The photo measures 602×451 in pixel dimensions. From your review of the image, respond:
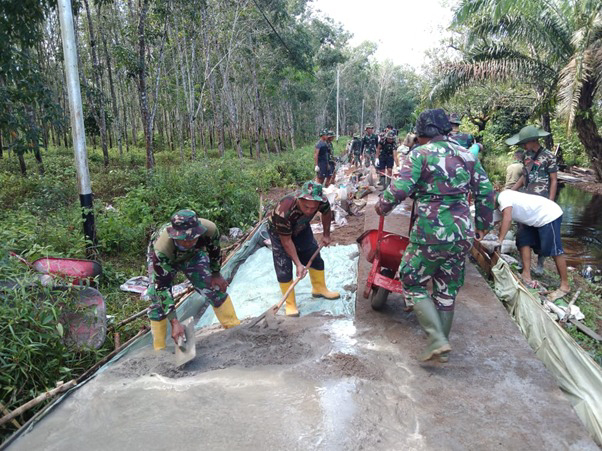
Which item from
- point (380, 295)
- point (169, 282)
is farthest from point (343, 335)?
point (169, 282)

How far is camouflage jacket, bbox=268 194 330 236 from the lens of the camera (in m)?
3.60

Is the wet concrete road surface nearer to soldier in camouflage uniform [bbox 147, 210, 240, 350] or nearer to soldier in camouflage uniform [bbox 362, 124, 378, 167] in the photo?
soldier in camouflage uniform [bbox 147, 210, 240, 350]

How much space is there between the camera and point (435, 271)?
109 inches

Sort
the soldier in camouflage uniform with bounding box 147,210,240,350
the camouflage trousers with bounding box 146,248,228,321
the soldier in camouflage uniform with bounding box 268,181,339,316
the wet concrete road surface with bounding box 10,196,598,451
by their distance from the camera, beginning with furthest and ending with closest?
1. the soldier in camouflage uniform with bounding box 268,181,339,316
2. the camouflage trousers with bounding box 146,248,228,321
3. the soldier in camouflage uniform with bounding box 147,210,240,350
4. the wet concrete road surface with bounding box 10,196,598,451

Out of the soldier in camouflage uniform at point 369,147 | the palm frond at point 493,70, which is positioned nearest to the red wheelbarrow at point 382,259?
the soldier in camouflage uniform at point 369,147

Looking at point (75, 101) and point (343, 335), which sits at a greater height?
point (75, 101)

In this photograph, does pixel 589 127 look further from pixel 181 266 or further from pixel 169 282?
pixel 169 282

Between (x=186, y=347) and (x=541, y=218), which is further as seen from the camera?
(x=541, y=218)

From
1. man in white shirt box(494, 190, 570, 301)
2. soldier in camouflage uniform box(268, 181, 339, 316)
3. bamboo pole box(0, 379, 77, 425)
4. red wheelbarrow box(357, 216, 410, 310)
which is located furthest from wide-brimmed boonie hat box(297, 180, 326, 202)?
man in white shirt box(494, 190, 570, 301)

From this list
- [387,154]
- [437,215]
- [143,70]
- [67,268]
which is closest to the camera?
[437,215]

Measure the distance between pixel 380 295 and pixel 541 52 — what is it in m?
11.9

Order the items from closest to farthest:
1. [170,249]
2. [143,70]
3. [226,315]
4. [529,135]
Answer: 1. [170,249]
2. [226,315]
3. [529,135]
4. [143,70]

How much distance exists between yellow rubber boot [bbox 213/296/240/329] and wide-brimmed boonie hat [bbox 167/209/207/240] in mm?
965

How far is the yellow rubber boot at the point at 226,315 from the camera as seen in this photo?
3.78 meters
